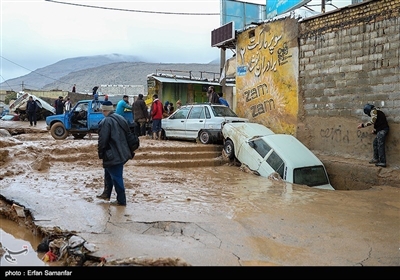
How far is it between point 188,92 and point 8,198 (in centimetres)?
1977

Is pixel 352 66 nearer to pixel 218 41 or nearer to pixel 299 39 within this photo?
pixel 299 39

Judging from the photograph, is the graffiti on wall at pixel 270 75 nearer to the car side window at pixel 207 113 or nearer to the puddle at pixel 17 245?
the car side window at pixel 207 113

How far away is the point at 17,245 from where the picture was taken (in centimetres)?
396

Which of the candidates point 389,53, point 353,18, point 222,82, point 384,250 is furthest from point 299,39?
point 384,250

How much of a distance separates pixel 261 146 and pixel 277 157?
62cm

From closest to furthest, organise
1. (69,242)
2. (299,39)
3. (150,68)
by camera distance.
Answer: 1. (69,242)
2. (299,39)
3. (150,68)

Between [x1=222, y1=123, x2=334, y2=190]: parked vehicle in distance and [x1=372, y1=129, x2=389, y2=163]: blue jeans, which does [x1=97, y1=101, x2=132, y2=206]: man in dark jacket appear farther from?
[x1=372, y1=129, x2=389, y2=163]: blue jeans

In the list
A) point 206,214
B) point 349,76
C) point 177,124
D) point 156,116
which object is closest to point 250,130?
point 349,76

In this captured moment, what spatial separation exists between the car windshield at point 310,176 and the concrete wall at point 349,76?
1629mm

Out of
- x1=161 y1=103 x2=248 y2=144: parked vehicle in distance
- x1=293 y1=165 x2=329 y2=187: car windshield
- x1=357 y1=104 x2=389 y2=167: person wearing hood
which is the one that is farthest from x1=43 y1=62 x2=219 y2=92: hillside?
x1=293 y1=165 x2=329 y2=187: car windshield

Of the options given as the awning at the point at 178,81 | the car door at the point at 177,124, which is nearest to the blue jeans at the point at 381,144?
the car door at the point at 177,124

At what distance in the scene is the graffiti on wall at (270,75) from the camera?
11281 millimetres

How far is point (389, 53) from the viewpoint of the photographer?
27.8 feet

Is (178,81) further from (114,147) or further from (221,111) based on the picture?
(114,147)
